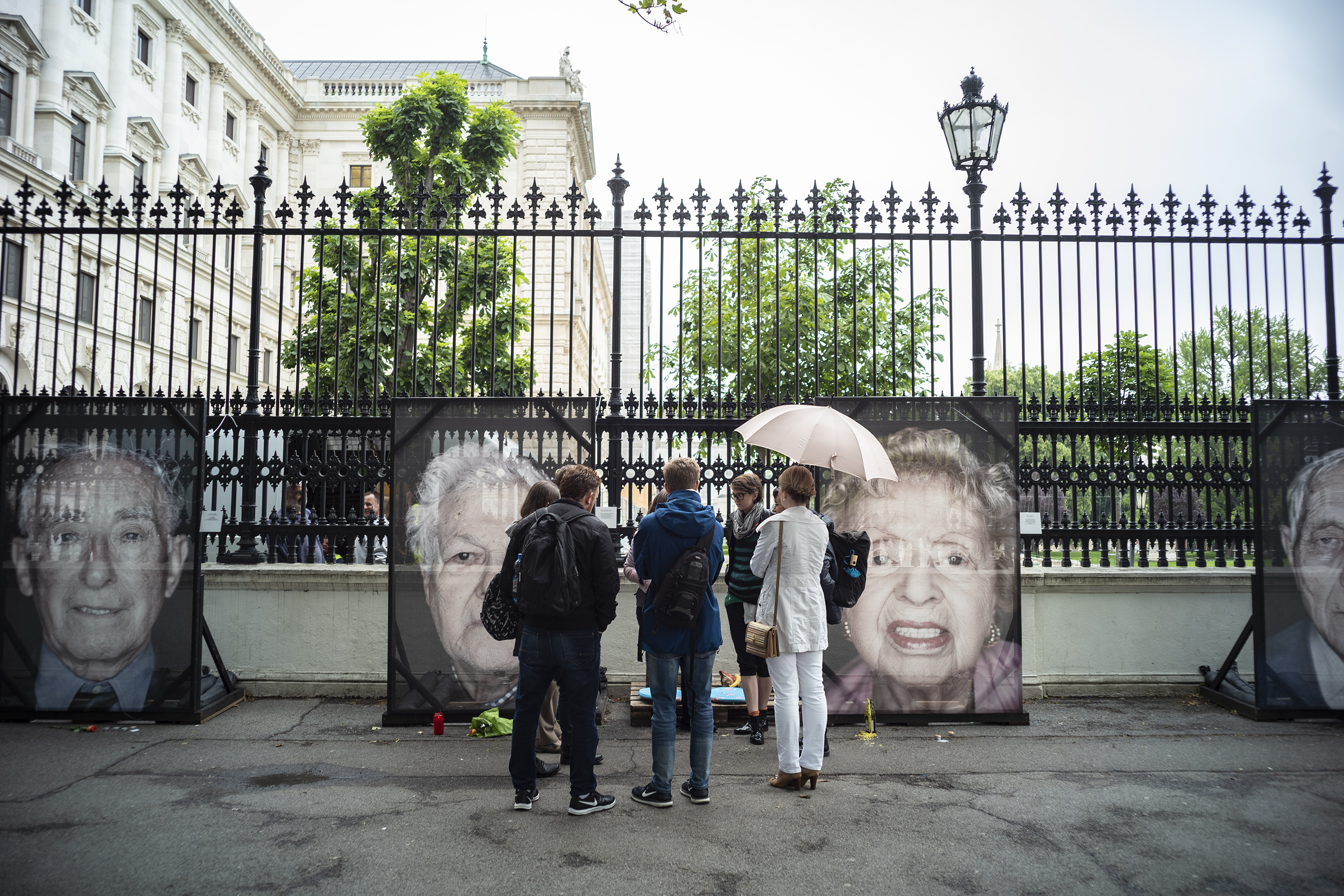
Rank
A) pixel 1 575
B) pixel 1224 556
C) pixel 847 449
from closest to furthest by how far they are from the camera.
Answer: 1. pixel 847 449
2. pixel 1 575
3. pixel 1224 556

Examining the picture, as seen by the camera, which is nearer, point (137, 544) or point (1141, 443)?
point (137, 544)

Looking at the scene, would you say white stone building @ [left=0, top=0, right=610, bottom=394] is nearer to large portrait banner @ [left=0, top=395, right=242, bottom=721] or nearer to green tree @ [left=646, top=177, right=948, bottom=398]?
green tree @ [left=646, top=177, right=948, bottom=398]

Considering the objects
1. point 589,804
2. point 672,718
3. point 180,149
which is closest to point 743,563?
point 672,718

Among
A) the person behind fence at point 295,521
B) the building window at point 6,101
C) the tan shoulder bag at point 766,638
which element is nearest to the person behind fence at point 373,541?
the person behind fence at point 295,521

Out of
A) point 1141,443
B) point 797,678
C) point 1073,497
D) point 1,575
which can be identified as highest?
point 1141,443

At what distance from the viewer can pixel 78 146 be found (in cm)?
2430

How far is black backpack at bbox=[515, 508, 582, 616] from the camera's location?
4395mm

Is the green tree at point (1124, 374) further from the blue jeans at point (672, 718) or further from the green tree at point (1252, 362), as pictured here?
the blue jeans at point (672, 718)

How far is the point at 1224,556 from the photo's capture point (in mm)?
7500

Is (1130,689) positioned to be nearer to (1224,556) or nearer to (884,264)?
(1224,556)

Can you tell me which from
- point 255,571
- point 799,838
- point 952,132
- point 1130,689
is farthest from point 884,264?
point 255,571

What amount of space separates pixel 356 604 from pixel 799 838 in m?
4.46

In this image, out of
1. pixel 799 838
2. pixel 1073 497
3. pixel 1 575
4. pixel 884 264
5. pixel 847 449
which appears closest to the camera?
pixel 799 838

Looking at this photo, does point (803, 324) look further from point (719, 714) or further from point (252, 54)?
point (252, 54)
